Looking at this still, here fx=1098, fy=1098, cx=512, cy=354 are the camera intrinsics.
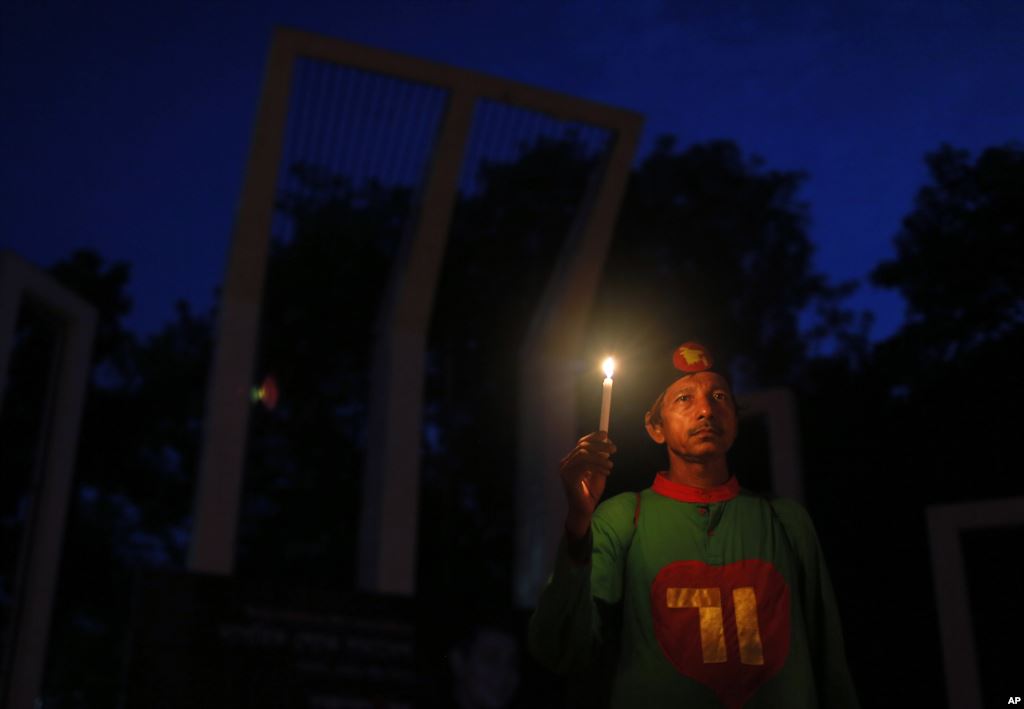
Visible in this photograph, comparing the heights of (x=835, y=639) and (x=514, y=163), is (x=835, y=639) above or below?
below

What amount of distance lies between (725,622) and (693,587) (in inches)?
4.9

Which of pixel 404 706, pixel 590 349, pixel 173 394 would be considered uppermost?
pixel 173 394

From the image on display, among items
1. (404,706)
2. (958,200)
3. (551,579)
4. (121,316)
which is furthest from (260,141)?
(121,316)

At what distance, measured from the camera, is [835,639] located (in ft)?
9.29

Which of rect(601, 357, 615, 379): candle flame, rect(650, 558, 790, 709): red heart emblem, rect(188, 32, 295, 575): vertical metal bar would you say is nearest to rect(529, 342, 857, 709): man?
rect(650, 558, 790, 709): red heart emblem

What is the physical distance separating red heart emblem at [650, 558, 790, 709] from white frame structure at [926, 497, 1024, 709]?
16.2 ft

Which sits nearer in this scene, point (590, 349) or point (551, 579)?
point (551, 579)

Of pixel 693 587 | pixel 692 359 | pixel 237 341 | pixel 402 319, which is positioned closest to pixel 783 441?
pixel 402 319

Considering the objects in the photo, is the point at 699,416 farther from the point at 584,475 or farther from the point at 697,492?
the point at 584,475

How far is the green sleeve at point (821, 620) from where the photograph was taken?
2.79 metres

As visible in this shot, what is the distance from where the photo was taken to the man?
2705mm

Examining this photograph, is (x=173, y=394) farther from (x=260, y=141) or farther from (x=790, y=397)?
(x=790, y=397)

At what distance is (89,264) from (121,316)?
136 centimetres

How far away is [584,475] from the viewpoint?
2.68 m
